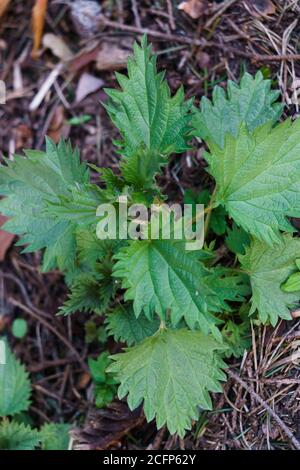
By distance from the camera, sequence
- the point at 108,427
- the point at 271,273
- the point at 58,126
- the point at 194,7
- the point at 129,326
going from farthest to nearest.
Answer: the point at 58,126 → the point at 194,7 → the point at 108,427 → the point at 129,326 → the point at 271,273

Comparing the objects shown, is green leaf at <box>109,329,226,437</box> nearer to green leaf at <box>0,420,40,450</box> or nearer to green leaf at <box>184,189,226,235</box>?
green leaf at <box>184,189,226,235</box>

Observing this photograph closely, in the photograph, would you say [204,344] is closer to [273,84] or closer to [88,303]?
[88,303]

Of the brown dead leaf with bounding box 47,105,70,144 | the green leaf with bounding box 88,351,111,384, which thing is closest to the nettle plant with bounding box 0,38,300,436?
the green leaf with bounding box 88,351,111,384

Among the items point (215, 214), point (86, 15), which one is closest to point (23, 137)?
point (86, 15)

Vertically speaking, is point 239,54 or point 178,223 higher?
point 239,54

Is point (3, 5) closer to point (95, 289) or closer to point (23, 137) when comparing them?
point (23, 137)
